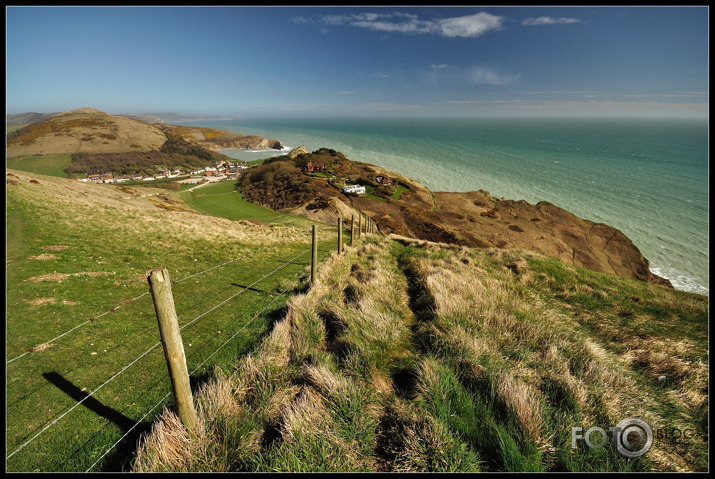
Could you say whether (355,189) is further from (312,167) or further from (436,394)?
(436,394)

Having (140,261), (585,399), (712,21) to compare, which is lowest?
(140,261)

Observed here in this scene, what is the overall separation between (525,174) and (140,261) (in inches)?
4162

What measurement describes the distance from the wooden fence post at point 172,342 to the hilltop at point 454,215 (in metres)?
35.2

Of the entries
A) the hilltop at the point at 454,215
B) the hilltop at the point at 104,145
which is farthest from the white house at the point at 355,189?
the hilltop at the point at 104,145

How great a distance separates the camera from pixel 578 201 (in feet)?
211

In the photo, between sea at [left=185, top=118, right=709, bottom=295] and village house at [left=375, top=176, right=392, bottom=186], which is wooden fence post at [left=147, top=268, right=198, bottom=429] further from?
village house at [left=375, top=176, right=392, bottom=186]

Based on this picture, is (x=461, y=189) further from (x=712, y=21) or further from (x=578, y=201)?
(x=712, y=21)

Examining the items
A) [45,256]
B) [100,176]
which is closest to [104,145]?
[100,176]

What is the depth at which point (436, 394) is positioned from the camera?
3.81 meters

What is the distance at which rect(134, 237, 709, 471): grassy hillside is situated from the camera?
123 inches

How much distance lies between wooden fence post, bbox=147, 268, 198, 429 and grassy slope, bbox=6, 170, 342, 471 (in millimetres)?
999

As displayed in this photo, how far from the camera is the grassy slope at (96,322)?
373 centimetres

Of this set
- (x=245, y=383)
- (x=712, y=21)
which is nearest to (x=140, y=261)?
(x=245, y=383)

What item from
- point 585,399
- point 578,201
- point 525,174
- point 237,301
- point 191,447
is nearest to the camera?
point 191,447
